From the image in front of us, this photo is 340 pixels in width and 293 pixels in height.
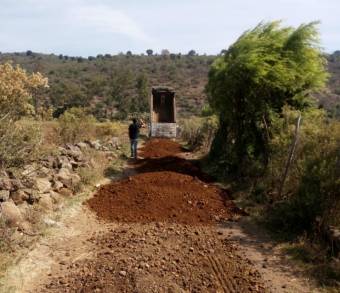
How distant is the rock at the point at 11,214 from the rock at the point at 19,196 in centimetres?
61

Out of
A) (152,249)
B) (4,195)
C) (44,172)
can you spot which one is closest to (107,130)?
(44,172)

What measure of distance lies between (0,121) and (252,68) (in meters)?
7.04

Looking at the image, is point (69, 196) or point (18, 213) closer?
point (18, 213)

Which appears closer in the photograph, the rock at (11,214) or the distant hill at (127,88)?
the rock at (11,214)

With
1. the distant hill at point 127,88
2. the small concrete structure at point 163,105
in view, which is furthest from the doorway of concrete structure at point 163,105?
the distant hill at point 127,88

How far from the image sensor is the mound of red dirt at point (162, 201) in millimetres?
9625

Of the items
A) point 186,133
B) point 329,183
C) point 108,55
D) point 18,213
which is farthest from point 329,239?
point 108,55

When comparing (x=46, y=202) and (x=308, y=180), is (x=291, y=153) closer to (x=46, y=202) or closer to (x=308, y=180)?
(x=308, y=180)

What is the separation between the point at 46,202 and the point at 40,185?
67 centimetres

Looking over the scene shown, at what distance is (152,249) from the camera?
293 inches

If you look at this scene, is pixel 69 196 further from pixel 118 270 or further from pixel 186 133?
pixel 186 133

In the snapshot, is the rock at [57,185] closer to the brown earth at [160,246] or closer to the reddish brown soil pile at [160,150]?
the brown earth at [160,246]

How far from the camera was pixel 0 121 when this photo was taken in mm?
10883

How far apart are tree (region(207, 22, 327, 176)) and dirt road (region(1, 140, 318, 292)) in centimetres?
275
